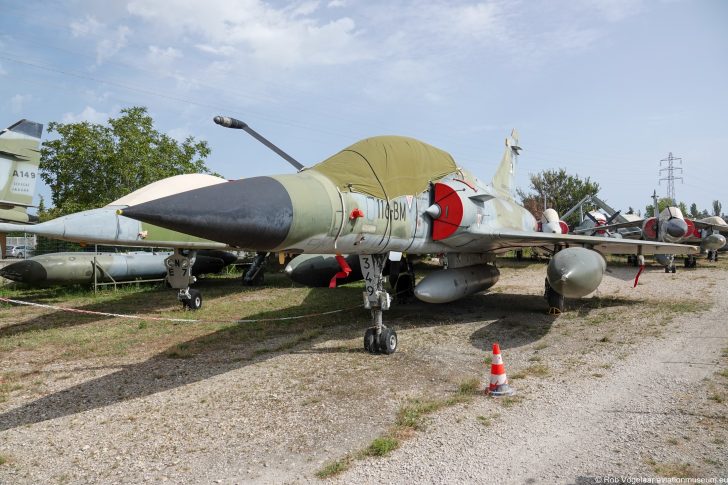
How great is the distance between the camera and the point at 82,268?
44.3 ft

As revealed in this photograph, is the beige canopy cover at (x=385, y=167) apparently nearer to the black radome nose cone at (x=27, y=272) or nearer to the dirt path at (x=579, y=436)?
the dirt path at (x=579, y=436)

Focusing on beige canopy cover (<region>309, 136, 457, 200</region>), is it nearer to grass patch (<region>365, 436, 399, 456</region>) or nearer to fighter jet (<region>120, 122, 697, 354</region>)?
fighter jet (<region>120, 122, 697, 354</region>)

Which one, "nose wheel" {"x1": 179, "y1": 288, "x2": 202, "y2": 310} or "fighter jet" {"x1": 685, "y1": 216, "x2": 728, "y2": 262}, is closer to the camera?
"nose wheel" {"x1": 179, "y1": 288, "x2": 202, "y2": 310}

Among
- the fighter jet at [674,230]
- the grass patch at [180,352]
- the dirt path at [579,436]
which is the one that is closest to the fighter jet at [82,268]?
the grass patch at [180,352]

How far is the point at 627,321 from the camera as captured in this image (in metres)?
8.51

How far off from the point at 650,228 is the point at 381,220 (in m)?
19.3

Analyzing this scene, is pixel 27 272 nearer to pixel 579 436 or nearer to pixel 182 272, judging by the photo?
pixel 182 272

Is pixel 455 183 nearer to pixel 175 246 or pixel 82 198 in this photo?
pixel 175 246

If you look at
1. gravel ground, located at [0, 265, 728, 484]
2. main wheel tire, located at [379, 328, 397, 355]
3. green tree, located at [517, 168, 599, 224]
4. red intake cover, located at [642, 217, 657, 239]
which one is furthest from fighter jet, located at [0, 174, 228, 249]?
green tree, located at [517, 168, 599, 224]

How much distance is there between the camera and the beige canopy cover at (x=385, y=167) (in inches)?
225

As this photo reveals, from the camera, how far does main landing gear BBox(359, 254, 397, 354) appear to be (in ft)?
21.3

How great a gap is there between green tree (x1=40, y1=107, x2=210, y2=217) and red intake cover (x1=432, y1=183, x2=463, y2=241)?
61.2 ft

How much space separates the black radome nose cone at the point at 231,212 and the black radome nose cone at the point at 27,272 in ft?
38.0

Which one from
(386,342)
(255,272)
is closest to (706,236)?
(255,272)
